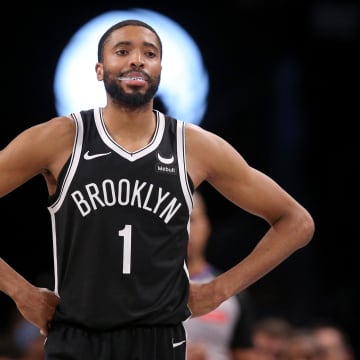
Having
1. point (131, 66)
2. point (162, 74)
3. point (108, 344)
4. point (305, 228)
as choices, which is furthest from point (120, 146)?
point (162, 74)

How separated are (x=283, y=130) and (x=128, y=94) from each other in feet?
17.0

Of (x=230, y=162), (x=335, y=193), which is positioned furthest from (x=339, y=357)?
(x=230, y=162)

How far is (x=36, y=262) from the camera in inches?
344

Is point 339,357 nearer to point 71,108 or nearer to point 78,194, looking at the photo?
point 71,108

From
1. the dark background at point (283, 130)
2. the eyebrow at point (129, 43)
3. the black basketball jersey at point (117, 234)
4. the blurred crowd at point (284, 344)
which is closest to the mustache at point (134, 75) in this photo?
the eyebrow at point (129, 43)

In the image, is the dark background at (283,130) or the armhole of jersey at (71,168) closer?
the armhole of jersey at (71,168)

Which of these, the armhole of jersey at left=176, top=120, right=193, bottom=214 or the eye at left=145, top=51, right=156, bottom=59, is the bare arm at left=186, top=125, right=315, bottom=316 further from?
the eye at left=145, top=51, right=156, bottom=59

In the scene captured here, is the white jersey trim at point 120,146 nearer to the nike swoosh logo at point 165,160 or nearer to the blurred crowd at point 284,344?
the nike swoosh logo at point 165,160

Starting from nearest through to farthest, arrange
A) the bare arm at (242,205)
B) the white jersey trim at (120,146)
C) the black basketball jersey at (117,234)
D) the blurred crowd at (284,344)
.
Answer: the black basketball jersey at (117,234) < the white jersey trim at (120,146) < the bare arm at (242,205) < the blurred crowd at (284,344)

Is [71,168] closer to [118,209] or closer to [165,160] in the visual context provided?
[118,209]

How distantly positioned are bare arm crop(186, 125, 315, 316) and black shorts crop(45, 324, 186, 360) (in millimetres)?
315

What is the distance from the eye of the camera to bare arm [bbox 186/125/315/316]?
4.07 m

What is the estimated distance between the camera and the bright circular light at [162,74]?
28.1ft

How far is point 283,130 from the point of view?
29.7 feet
